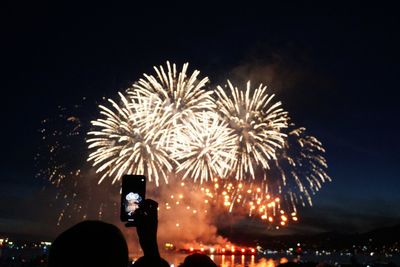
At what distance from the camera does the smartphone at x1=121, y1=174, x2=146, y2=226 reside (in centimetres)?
482

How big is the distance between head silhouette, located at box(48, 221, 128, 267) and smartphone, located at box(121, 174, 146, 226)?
2.50m

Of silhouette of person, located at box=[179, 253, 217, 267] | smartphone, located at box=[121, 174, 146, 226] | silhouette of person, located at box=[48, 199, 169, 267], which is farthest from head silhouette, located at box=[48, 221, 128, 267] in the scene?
smartphone, located at box=[121, 174, 146, 226]

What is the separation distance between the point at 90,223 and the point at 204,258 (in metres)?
1.90

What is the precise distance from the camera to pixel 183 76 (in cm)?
3516

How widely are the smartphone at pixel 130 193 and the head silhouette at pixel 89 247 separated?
98.4 inches

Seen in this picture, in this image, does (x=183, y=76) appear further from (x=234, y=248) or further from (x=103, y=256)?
(x=234, y=248)

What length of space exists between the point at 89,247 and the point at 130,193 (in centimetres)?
267

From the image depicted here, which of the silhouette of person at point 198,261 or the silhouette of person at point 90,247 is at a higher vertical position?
the silhouette of person at point 90,247

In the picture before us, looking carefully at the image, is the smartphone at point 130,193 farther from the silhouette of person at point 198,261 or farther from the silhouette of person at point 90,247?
the silhouette of person at point 90,247

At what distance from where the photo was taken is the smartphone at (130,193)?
482cm

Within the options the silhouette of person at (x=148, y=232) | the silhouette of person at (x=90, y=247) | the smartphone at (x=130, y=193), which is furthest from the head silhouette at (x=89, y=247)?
the smartphone at (x=130, y=193)

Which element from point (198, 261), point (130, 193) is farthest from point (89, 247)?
point (130, 193)

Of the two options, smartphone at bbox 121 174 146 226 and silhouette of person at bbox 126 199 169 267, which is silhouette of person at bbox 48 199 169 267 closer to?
silhouette of person at bbox 126 199 169 267

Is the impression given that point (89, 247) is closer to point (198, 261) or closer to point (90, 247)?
point (90, 247)
